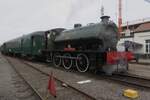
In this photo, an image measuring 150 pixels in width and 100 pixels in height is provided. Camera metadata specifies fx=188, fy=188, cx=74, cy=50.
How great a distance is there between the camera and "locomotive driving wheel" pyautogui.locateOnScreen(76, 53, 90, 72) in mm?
10396

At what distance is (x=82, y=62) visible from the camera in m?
10.7

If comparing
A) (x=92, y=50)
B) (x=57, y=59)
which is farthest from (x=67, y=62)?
(x=92, y=50)

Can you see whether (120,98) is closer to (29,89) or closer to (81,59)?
(29,89)

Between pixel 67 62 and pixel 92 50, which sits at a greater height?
pixel 92 50

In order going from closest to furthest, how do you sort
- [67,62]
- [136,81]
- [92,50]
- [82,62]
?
[136,81] → [92,50] → [82,62] → [67,62]

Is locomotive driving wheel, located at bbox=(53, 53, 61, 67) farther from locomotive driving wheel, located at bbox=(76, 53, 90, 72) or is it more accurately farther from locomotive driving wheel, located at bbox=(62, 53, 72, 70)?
locomotive driving wheel, located at bbox=(76, 53, 90, 72)

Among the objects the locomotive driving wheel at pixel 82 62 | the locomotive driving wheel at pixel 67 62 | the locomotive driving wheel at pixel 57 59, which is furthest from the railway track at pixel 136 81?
the locomotive driving wheel at pixel 57 59

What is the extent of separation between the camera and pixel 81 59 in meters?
10.7

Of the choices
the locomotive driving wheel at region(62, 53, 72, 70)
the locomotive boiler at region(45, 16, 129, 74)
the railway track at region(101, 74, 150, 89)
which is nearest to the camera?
the railway track at region(101, 74, 150, 89)

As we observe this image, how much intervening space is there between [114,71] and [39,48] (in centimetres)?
816

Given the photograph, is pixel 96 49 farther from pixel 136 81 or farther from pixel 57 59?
pixel 57 59

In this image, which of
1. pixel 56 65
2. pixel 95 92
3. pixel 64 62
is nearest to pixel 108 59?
pixel 95 92

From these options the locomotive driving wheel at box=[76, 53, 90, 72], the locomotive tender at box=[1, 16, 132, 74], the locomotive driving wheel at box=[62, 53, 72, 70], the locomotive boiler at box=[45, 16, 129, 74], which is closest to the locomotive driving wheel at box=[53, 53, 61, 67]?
the locomotive tender at box=[1, 16, 132, 74]

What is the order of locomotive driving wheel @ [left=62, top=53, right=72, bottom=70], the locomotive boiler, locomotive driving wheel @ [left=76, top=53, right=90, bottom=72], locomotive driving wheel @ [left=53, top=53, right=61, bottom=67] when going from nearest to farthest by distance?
the locomotive boiler
locomotive driving wheel @ [left=76, top=53, right=90, bottom=72]
locomotive driving wheel @ [left=62, top=53, right=72, bottom=70]
locomotive driving wheel @ [left=53, top=53, right=61, bottom=67]
